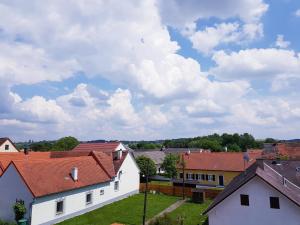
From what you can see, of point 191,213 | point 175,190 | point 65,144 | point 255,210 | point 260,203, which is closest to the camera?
point 260,203

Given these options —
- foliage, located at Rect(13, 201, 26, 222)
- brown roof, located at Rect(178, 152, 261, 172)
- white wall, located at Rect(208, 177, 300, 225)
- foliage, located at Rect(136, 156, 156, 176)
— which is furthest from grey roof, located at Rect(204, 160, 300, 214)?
foliage, located at Rect(136, 156, 156, 176)

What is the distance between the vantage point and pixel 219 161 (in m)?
53.8

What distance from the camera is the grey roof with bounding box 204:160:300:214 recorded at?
74.2 ft

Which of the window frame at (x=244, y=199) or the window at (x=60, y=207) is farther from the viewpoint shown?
the window at (x=60, y=207)

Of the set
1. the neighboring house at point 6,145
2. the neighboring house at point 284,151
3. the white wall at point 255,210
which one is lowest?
the white wall at point 255,210

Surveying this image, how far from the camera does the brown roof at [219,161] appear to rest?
169 feet

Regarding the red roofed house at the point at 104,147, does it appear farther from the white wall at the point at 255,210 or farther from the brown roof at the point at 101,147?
the white wall at the point at 255,210

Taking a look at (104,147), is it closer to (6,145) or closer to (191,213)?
(191,213)

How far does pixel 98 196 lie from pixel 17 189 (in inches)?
444

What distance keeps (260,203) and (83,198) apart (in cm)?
2012

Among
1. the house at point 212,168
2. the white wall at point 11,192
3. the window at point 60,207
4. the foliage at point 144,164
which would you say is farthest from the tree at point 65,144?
the white wall at point 11,192

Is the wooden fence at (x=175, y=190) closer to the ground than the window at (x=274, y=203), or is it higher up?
closer to the ground

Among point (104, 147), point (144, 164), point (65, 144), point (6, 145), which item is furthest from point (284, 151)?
point (65, 144)

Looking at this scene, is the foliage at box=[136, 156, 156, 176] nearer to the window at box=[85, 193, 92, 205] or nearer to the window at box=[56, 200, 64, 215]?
the window at box=[85, 193, 92, 205]
